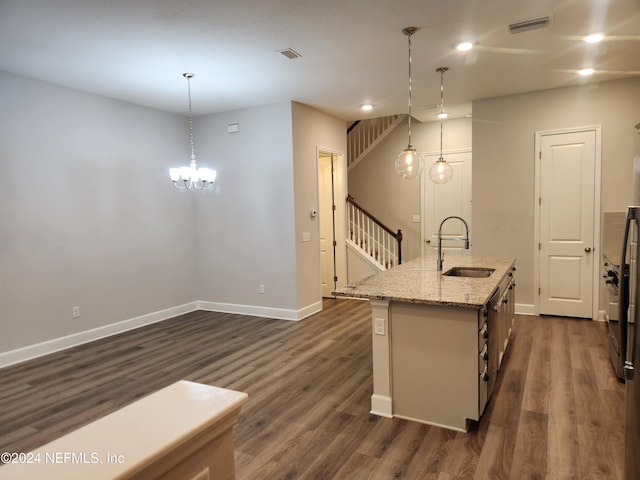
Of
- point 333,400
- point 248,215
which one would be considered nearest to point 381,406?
point 333,400

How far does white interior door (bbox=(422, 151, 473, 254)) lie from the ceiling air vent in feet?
12.6

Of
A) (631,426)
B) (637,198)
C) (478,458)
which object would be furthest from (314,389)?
(637,198)

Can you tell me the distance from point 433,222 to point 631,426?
19.2 ft

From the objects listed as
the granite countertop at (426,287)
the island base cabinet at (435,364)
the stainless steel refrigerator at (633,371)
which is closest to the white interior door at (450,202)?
the granite countertop at (426,287)

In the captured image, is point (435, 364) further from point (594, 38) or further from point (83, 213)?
point (83, 213)

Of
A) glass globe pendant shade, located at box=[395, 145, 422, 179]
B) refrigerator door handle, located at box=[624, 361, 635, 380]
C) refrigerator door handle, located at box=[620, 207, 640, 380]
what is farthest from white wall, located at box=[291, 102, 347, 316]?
refrigerator door handle, located at box=[624, 361, 635, 380]

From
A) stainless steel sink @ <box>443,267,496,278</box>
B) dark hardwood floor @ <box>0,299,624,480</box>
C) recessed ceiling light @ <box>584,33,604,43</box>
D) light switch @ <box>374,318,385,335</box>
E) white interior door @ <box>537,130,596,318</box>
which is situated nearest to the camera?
dark hardwood floor @ <box>0,299,624,480</box>

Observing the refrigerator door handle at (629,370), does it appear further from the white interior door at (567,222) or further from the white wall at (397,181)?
the white wall at (397,181)

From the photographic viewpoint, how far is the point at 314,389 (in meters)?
3.41

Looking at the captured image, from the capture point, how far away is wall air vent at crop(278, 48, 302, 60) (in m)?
3.70

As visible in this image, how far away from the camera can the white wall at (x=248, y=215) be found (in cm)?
558

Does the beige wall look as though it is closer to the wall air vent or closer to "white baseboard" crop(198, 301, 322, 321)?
"white baseboard" crop(198, 301, 322, 321)

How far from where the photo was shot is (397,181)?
25.7 ft

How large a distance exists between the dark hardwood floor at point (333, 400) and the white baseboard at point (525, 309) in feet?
0.78
